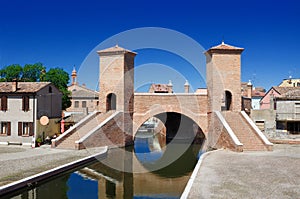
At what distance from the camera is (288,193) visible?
912 cm

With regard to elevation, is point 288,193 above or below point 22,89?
below

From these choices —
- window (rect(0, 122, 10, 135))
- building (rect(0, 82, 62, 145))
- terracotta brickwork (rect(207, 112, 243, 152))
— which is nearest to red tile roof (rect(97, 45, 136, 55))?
building (rect(0, 82, 62, 145))

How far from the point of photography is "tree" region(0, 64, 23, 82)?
112ft

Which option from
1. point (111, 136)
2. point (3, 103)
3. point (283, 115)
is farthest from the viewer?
point (283, 115)

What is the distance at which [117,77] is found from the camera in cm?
2419

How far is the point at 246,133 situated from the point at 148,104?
8345 mm

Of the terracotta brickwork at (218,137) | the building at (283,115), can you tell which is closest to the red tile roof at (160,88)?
the building at (283,115)

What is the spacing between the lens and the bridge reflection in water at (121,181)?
11.8m

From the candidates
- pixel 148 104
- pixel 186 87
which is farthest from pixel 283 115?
pixel 186 87

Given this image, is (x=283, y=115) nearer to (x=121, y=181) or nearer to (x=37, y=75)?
(x=121, y=181)

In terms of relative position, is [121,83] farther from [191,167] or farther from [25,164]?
[25,164]

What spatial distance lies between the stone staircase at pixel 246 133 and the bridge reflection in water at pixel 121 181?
135 inches

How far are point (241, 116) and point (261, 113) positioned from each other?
714cm

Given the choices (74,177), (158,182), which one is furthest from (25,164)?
(158,182)
